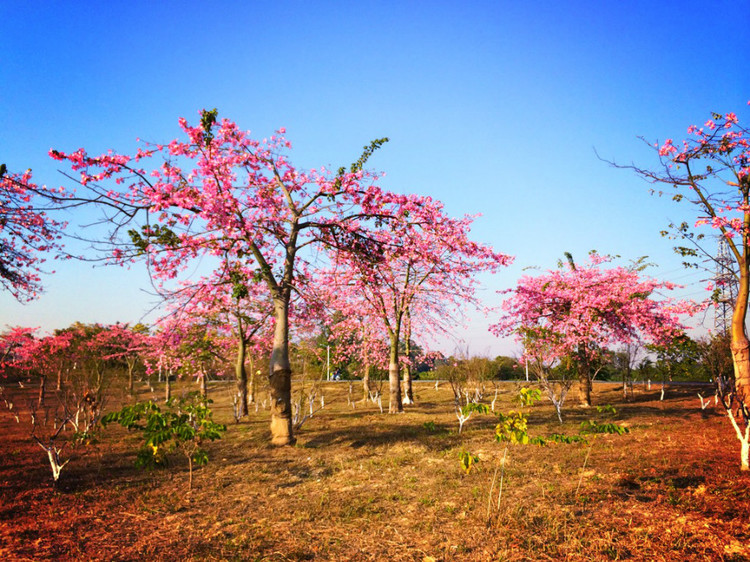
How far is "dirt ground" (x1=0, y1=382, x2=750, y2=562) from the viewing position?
16.7ft

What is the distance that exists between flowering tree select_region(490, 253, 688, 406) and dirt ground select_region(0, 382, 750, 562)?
878cm

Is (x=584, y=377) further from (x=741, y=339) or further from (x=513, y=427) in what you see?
(x=513, y=427)

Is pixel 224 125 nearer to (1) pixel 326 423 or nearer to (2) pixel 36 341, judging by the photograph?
(1) pixel 326 423

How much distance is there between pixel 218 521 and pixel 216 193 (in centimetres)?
745

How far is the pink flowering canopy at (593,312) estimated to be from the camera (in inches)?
781

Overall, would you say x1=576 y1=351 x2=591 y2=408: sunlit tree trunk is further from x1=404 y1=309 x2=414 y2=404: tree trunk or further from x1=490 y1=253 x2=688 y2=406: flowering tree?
x1=404 y1=309 x2=414 y2=404: tree trunk

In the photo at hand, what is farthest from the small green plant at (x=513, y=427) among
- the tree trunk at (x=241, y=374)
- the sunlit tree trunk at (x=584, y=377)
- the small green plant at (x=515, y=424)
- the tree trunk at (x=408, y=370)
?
the sunlit tree trunk at (x=584, y=377)

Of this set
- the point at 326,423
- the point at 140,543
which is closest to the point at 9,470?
the point at 140,543

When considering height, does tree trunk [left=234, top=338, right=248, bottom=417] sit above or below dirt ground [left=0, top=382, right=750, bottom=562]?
above

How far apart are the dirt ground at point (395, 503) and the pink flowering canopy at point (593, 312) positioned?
349 inches

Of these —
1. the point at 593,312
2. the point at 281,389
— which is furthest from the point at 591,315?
the point at 281,389

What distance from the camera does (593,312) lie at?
20141 mm

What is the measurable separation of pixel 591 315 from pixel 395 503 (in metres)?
16.9

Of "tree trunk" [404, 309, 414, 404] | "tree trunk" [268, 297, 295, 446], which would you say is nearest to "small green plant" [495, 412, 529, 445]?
"tree trunk" [268, 297, 295, 446]
